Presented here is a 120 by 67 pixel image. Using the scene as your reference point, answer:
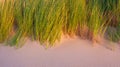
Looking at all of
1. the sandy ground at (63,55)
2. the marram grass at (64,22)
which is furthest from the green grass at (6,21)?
the sandy ground at (63,55)

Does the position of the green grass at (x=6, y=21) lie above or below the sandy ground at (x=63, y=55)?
above

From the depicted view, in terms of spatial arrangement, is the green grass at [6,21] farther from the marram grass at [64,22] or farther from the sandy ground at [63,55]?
the sandy ground at [63,55]

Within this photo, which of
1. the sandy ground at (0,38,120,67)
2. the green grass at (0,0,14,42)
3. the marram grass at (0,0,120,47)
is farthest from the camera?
the green grass at (0,0,14,42)

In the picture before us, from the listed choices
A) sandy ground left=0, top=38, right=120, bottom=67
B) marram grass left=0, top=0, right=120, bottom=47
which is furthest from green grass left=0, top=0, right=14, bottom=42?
sandy ground left=0, top=38, right=120, bottom=67

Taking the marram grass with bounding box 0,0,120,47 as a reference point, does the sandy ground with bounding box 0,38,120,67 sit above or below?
below

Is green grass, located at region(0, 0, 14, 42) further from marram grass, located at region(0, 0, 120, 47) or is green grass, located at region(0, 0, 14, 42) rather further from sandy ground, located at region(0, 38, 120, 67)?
sandy ground, located at region(0, 38, 120, 67)
